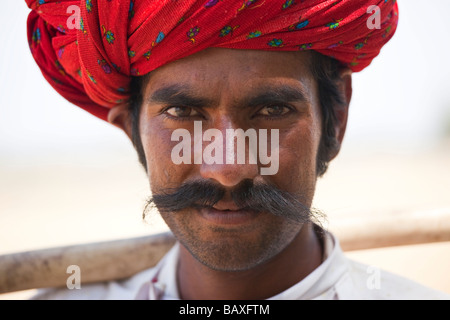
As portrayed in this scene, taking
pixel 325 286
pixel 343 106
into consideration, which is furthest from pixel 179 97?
pixel 325 286

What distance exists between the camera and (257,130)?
1.79 m

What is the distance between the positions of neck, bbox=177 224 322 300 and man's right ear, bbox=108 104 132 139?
0.76 m

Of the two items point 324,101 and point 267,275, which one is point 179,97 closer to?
point 324,101

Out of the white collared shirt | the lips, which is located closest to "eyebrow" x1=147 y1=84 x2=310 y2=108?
the lips

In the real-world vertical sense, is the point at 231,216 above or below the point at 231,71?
below

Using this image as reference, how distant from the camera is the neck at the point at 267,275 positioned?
80.4 inches

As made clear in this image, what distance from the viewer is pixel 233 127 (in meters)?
1.72

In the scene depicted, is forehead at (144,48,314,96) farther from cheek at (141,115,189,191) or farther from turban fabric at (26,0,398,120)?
cheek at (141,115,189,191)

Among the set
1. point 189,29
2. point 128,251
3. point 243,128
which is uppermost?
point 189,29

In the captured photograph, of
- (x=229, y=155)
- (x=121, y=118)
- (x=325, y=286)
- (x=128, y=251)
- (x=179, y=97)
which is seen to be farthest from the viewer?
(x=128, y=251)

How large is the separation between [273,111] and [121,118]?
0.88 m

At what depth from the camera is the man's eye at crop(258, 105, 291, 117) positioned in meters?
1.82

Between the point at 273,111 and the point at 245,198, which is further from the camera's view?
the point at 273,111
